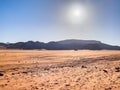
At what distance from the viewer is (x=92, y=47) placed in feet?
411

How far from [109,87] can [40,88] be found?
440cm

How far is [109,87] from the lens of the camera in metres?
13.3

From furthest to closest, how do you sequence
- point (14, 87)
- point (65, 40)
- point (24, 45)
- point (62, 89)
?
1. point (65, 40)
2. point (24, 45)
3. point (14, 87)
4. point (62, 89)

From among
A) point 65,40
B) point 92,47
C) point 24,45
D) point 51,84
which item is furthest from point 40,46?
point 51,84

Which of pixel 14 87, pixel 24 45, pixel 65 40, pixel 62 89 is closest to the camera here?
pixel 62 89

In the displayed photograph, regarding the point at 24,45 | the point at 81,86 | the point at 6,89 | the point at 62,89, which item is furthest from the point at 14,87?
the point at 24,45

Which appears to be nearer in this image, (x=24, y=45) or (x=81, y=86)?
(x=81, y=86)

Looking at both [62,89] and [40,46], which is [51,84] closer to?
[62,89]

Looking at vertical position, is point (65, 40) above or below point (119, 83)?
above

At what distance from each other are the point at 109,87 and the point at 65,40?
17956 cm

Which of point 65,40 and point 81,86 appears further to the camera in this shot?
point 65,40

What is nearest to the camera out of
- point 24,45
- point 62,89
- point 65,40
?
point 62,89

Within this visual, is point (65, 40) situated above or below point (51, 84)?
above

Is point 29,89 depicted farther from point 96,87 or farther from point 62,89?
point 96,87
